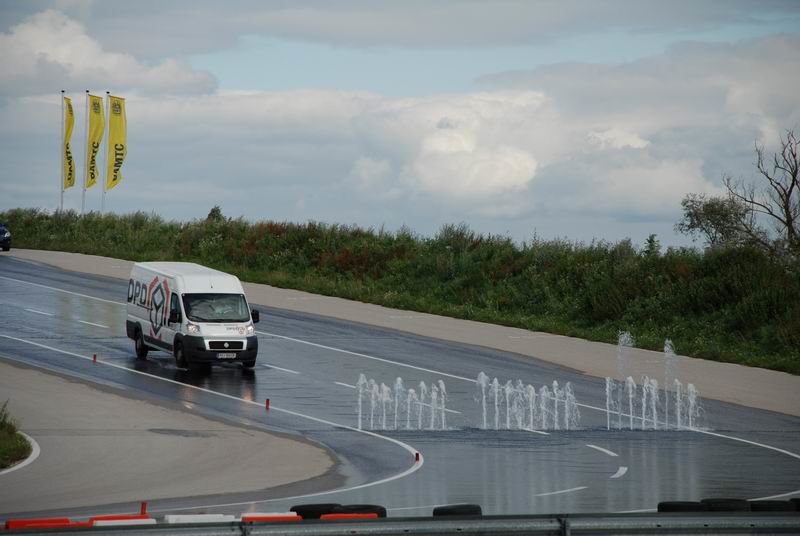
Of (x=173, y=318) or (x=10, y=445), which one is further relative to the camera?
(x=173, y=318)

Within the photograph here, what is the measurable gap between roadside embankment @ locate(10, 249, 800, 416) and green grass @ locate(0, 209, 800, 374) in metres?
1.15

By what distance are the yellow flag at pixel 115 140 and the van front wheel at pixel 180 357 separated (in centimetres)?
4337

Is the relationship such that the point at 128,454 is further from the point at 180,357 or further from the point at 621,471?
the point at 180,357

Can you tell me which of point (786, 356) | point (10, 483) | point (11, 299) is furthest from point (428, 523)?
point (11, 299)

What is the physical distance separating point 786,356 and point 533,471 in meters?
19.1

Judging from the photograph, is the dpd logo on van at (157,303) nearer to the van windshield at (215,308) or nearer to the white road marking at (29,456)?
the van windshield at (215,308)

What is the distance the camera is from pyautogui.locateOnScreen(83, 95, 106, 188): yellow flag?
2918 inches

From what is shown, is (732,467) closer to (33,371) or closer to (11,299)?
(33,371)

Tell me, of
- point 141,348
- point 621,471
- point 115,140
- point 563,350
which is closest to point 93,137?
point 115,140

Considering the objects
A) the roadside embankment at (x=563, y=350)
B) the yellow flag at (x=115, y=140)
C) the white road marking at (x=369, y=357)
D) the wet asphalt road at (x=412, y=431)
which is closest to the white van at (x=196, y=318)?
the wet asphalt road at (x=412, y=431)

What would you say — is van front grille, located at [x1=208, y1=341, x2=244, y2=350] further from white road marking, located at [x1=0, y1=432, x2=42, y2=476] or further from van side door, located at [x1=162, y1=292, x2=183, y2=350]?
white road marking, located at [x1=0, y1=432, x2=42, y2=476]

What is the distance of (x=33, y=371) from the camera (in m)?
30.7

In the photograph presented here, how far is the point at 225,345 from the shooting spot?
31.8 m

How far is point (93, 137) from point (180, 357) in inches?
1804
